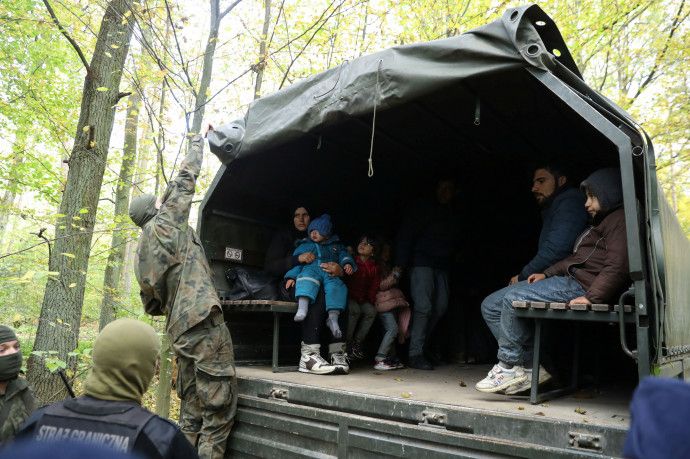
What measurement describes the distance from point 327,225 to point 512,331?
232cm

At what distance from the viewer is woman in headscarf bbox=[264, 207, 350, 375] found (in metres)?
4.77

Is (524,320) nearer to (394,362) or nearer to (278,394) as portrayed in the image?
(278,394)

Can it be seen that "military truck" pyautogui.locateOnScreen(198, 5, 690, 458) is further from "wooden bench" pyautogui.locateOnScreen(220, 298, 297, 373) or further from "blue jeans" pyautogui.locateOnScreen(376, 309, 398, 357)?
"blue jeans" pyautogui.locateOnScreen(376, 309, 398, 357)

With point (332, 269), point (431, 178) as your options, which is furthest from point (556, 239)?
point (431, 178)

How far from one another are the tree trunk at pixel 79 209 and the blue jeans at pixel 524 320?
16.5ft

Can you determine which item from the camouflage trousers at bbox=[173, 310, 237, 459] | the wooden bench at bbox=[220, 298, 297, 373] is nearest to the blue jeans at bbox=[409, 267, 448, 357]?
the wooden bench at bbox=[220, 298, 297, 373]

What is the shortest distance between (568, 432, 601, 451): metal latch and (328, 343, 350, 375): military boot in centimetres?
243

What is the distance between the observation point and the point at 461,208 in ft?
21.6

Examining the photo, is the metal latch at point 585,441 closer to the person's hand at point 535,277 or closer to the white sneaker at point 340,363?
the person's hand at point 535,277

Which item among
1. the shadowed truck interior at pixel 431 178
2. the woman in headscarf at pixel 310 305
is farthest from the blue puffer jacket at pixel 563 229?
the woman in headscarf at pixel 310 305

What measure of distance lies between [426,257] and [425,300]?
1.57 feet

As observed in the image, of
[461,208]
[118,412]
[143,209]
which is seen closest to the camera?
[118,412]

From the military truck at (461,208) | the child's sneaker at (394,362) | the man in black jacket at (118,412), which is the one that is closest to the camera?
the man in black jacket at (118,412)

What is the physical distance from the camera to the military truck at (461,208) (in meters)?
2.91
